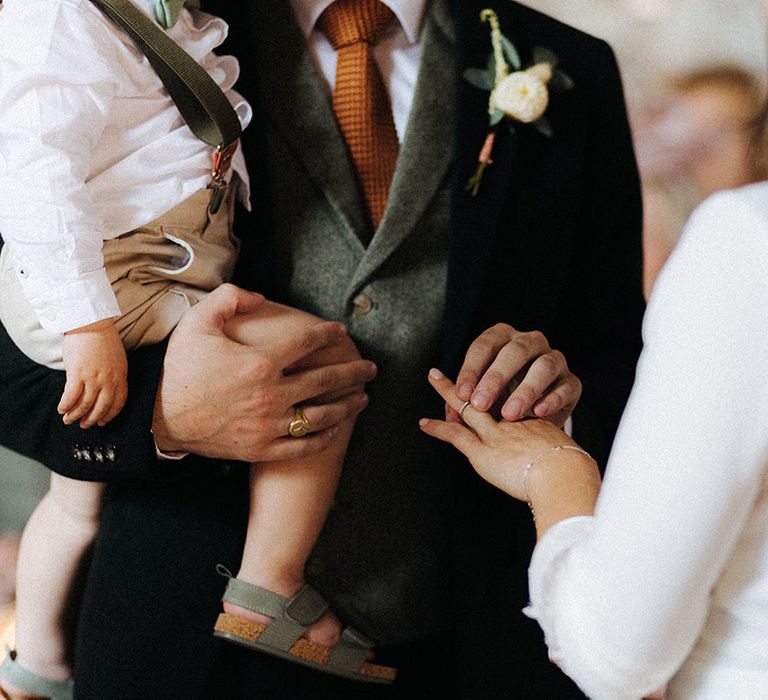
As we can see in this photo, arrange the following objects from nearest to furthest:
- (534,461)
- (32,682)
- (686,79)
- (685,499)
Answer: (685,499) → (534,461) → (32,682) → (686,79)

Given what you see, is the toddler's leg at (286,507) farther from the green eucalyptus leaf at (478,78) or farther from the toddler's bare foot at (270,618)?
the green eucalyptus leaf at (478,78)

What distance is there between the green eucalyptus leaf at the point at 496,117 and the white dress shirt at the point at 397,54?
0.08m

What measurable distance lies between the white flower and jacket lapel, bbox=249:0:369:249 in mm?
159

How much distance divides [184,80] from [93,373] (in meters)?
0.24

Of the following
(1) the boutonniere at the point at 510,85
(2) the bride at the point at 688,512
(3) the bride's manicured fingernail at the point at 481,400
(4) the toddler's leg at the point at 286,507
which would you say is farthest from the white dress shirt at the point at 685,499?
(1) the boutonniere at the point at 510,85

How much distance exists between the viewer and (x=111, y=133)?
0.70 metres

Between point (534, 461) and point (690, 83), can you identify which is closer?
point (534, 461)

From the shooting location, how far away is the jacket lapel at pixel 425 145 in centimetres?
83

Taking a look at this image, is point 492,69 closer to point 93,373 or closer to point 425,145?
point 425,145

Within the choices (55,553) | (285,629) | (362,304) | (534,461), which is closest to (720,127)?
(362,304)

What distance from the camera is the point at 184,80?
68cm

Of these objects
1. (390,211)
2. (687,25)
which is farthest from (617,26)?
(390,211)

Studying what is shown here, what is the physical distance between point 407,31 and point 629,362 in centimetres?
41

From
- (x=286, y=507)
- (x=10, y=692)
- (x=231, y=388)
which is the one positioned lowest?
(x=10, y=692)
